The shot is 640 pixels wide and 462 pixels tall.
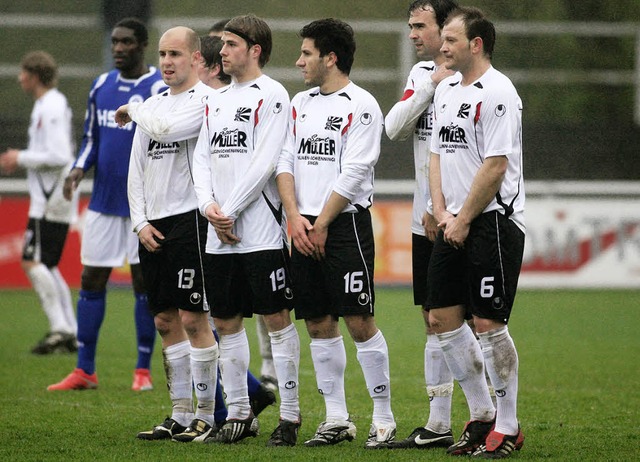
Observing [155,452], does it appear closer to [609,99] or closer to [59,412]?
[59,412]

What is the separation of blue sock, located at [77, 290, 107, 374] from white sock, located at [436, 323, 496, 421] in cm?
338

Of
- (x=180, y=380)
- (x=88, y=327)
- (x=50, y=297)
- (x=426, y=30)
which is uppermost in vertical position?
(x=426, y=30)

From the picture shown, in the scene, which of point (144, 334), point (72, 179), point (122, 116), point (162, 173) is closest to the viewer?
point (162, 173)

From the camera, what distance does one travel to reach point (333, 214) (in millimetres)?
6141

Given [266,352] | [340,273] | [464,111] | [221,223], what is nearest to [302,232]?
[340,273]

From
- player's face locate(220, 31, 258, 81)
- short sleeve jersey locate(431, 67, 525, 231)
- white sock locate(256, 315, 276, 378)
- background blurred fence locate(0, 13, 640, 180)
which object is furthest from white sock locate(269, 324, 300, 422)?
background blurred fence locate(0, 13, 640, 180)

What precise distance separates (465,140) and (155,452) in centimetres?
228

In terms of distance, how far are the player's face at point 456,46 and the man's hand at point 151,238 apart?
74.4 inches

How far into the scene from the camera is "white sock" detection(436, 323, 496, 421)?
610cm

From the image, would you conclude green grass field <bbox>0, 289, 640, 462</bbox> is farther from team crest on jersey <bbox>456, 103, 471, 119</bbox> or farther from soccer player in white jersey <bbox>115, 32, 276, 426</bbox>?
team crest on jersey <bbox>456, 103, 471, 119</bbox>

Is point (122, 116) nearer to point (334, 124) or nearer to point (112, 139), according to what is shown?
point (334, 124)

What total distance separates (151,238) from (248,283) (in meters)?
0.62

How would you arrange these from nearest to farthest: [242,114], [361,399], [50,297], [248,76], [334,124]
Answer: [334,124] → [242,114] → [248,76] → [361,399] → [50,297]

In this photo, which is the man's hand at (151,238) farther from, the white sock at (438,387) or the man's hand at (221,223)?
the white sock at (438,387)
